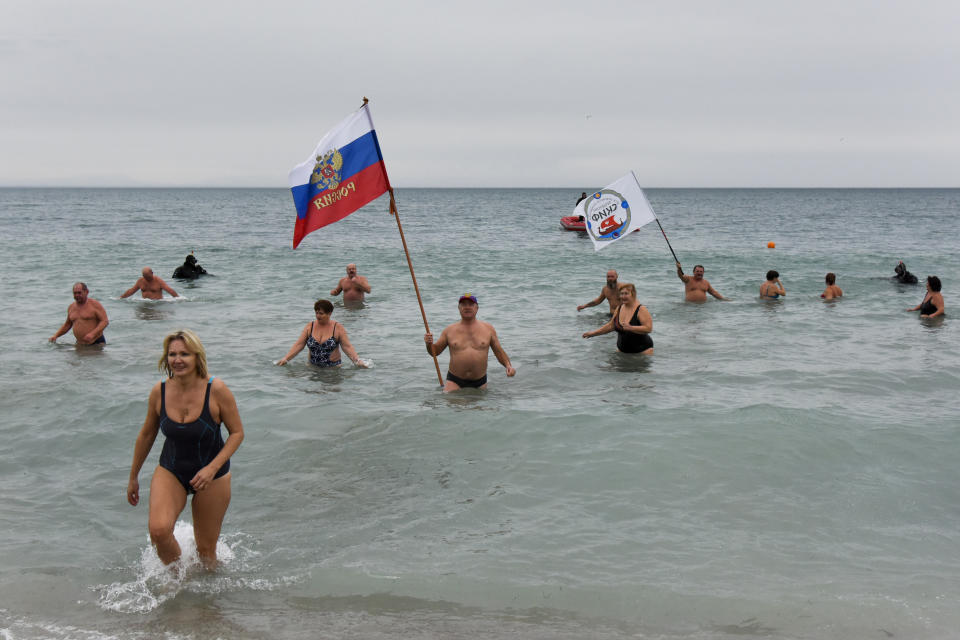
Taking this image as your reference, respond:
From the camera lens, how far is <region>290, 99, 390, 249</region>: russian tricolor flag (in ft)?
28.1

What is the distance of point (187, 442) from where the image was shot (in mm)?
4738

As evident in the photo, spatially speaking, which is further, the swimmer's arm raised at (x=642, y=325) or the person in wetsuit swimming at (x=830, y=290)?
the person in wetsuit swimming at (x=830, y=290)

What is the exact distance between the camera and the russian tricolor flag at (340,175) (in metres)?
8.56

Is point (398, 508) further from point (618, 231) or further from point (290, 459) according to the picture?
point (618, 231)

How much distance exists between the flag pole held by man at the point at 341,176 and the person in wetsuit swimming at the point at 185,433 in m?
3.85

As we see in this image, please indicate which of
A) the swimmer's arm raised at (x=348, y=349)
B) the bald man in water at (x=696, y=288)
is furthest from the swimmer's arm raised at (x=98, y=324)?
the bald man in water at (x=696, y=288)

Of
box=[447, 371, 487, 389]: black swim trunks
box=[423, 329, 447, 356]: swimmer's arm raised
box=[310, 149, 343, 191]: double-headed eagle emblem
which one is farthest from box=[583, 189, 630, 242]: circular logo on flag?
box=[310, 149, 343, 191]: double-headed eagle emblem

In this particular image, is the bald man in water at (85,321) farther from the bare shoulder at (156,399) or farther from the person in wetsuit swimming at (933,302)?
the person in wetsuit swimming at (933,302)

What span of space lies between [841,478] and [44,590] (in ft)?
21.2

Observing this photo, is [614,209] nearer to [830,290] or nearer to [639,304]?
[639,304]

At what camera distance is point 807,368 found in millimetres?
11453

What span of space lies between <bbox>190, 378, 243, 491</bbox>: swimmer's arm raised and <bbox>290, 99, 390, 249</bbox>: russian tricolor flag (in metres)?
3.86

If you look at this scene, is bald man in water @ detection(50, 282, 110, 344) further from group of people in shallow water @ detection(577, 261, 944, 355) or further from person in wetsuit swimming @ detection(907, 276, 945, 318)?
person in wetsuit swimming @ detection(907, 276, 945, 318)

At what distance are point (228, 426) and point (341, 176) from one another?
4.48m
